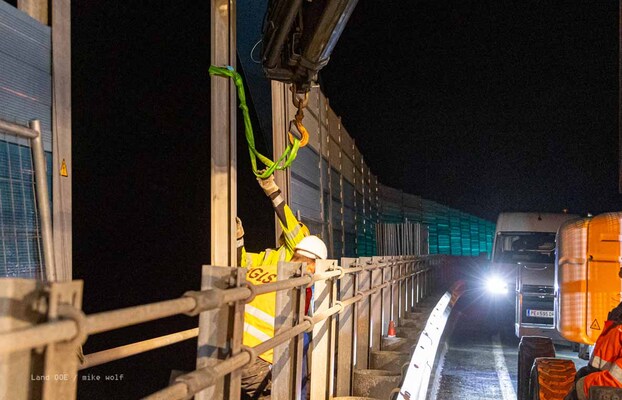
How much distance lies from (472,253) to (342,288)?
41.8 metres

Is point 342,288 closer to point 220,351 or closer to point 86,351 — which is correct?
point 220,351

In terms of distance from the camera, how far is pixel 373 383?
6.37 metres

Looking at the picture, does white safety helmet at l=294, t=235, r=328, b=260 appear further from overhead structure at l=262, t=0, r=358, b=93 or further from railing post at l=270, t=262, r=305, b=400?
railing post at l=270, t=262, r=305, b=400

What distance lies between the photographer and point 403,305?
40.5 ft

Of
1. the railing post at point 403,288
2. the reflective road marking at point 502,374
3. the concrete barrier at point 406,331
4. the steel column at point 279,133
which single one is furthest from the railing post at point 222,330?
the railing post at point 403,288

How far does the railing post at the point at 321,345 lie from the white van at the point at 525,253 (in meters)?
9.38

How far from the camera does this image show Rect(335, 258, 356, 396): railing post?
5.98 meters

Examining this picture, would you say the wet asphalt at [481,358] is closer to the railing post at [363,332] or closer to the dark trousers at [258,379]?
the railing post at [363,332]

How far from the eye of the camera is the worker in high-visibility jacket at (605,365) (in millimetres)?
3627

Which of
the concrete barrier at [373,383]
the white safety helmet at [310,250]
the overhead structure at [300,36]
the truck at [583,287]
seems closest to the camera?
the overhead structure at [300,36]

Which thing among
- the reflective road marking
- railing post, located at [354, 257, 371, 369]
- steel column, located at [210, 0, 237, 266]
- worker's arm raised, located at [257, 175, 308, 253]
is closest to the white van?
the reflective road marking

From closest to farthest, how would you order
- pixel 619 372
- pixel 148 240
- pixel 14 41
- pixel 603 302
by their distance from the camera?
pixel 619 372
pixel 14 41
pixel 603 302
pixel 148 240

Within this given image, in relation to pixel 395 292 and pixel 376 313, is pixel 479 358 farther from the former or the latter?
pixel 376 313

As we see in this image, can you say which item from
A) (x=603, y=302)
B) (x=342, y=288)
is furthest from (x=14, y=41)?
(x=603, y=302)
